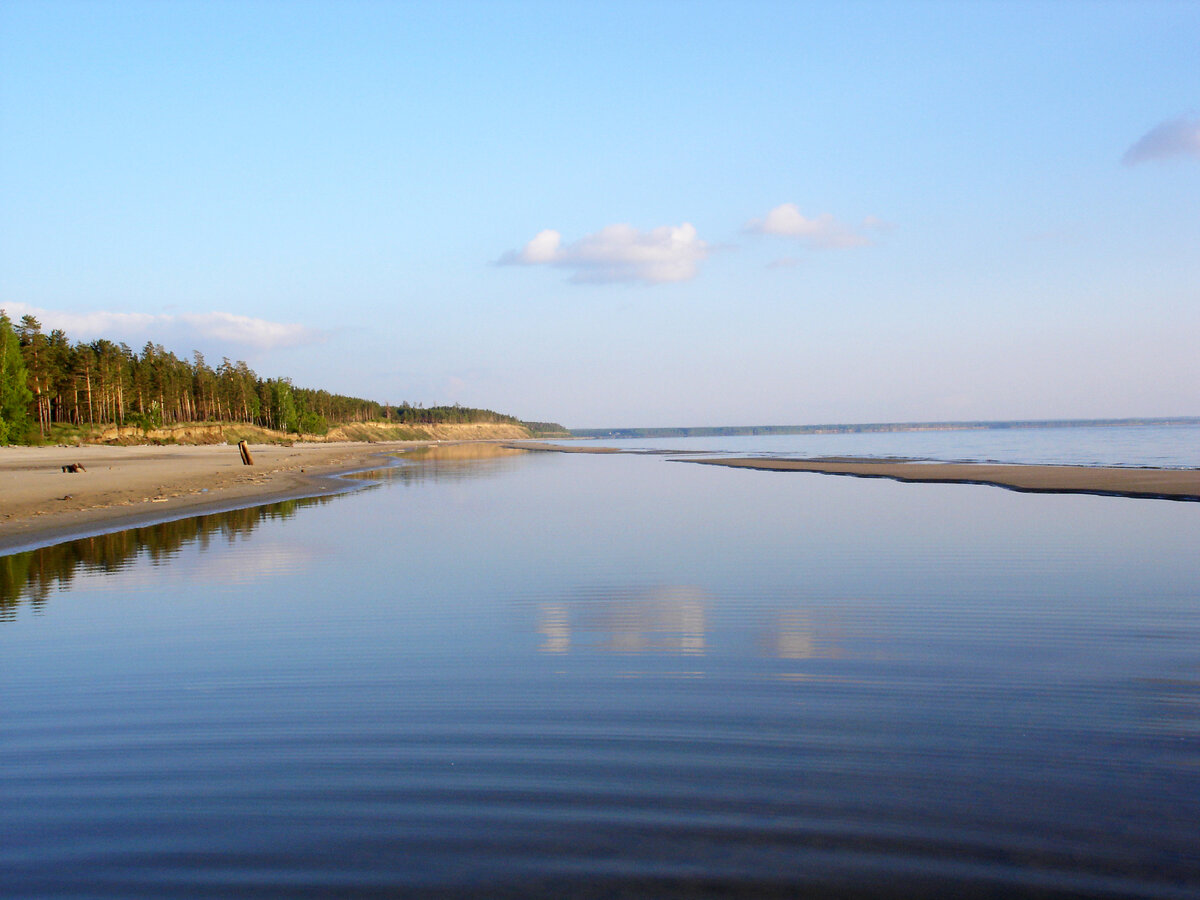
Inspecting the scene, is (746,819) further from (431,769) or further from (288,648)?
(288,648)

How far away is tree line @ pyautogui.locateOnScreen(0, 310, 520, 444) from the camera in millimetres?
76688

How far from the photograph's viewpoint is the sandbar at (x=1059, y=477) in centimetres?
2811

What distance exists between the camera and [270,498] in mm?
31375

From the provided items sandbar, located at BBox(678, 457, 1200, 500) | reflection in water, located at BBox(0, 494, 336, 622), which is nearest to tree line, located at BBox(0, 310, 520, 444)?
reflection in water, located at BBox(0, 494, 336, 622)

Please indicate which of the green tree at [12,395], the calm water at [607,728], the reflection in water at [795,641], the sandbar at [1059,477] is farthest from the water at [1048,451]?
the green tree at [12,395]

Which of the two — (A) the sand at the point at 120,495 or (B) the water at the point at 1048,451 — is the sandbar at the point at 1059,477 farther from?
(A) the sand at the point at 120,495

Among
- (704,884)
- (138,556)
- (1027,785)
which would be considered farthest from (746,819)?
(138,556)

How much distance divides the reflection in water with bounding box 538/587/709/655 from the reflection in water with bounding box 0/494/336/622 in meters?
8.03

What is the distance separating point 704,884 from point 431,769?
2.45 metres

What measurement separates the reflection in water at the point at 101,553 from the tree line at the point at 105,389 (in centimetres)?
6470

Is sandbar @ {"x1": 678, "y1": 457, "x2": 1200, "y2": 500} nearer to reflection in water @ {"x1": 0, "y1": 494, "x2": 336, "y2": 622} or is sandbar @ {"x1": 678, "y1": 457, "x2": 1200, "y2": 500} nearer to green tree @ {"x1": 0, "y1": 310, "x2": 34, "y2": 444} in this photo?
reflection in water @ {"x1": 0, "y1": 494, "x2": 336, "y2": 622}

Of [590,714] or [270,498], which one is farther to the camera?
[270,498]

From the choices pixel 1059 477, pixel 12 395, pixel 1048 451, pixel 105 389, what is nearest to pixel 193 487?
pixel 1059 477

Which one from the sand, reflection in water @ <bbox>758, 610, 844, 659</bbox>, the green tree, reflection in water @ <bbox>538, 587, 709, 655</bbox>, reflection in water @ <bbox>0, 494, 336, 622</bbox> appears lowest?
reflection in water @ <bbox>0, 494, 336, 622</bbox>
